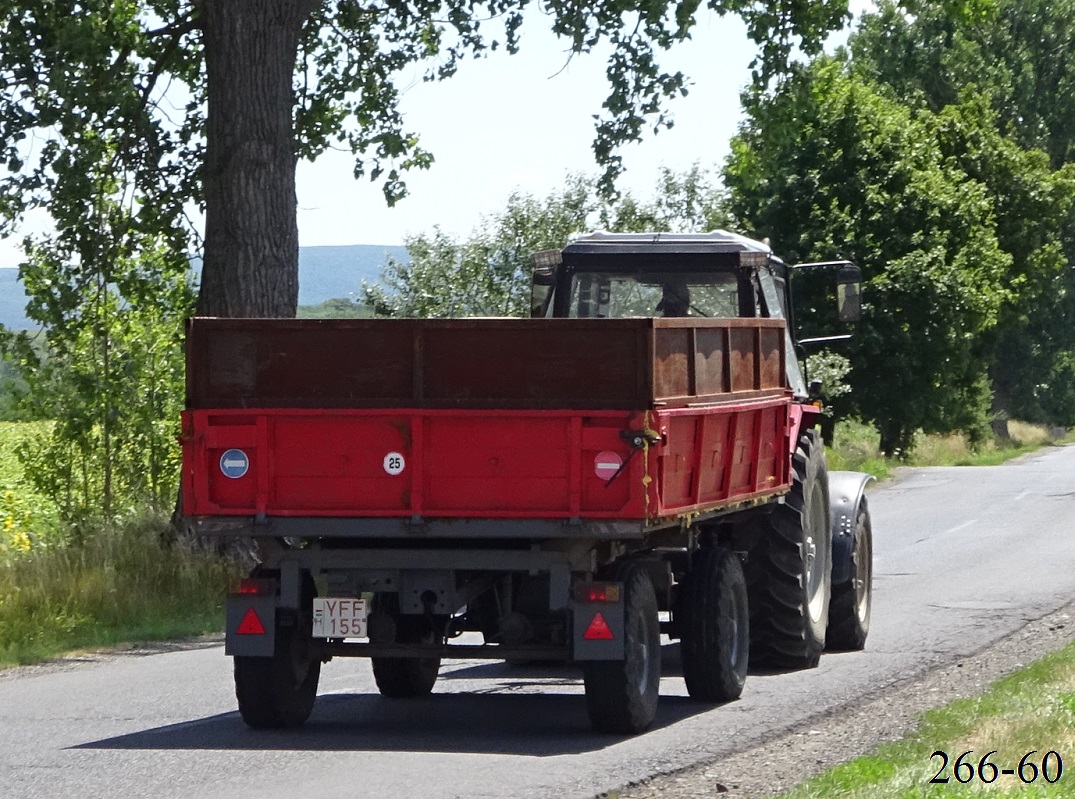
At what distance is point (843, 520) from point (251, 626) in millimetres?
5561

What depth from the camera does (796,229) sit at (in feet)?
149

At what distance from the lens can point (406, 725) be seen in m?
9.98

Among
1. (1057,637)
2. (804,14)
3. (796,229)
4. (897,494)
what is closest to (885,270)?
(796,229)

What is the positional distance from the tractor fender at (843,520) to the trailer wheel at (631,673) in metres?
4.03

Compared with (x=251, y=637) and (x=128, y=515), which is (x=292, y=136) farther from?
(x=251, y=637)

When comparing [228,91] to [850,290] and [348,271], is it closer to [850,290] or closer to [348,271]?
[850,290]

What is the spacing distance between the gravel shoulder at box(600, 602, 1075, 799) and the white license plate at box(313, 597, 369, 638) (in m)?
1.85

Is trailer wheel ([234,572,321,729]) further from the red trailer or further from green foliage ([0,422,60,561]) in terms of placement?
green foliage ([0,422,60,561])

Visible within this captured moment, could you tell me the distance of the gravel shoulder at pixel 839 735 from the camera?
7926mm

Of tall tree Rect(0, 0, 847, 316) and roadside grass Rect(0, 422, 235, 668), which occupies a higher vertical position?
tall tree Rect(0, 0, 847, 316)

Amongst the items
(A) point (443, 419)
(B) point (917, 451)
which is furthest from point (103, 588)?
(B) point (917, 451)

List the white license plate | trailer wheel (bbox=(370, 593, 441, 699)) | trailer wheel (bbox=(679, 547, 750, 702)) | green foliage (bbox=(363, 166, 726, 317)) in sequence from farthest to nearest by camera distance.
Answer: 1. green foliage (bbox=(363, 166, 726, 317))
2. trailer wheel (bbox=(370, 593, 441, 699))
3. trailer wheel (bbox=(679, 547, 750, 702))
4. the white license plate

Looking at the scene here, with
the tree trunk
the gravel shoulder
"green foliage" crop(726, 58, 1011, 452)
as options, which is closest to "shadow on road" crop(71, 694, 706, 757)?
the gravel shoulder

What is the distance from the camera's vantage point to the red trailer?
29.3ft
